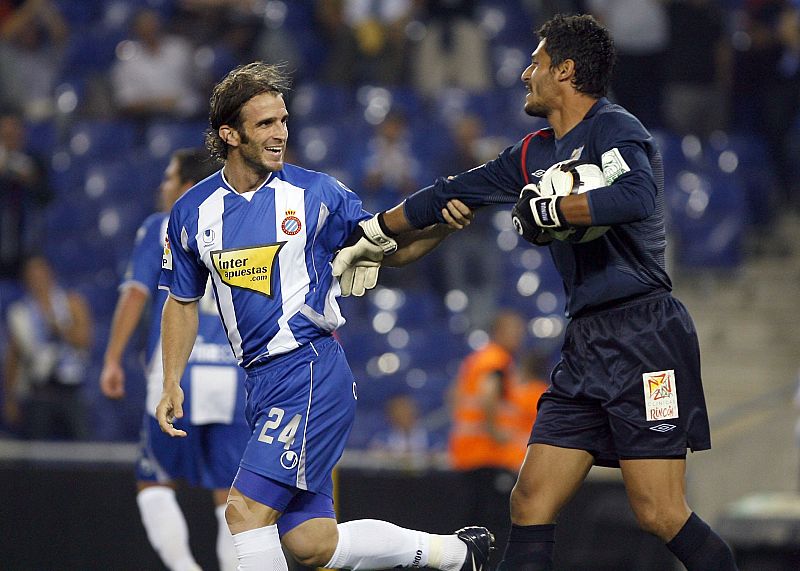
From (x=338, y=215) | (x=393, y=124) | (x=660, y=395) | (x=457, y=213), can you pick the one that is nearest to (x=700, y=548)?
(x=660, y=395)

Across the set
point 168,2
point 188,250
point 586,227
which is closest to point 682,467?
point 586,227

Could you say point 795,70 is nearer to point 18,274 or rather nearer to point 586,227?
point 18,274

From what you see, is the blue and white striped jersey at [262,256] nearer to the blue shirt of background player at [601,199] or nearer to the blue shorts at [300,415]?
the blue shorts at [300,415]

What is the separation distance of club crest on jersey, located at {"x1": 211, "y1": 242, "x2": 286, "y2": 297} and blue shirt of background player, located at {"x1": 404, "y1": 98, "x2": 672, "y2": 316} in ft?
1.79

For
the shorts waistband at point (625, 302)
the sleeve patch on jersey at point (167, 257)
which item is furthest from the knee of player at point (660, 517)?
the sleeve patch on jersey at point (167, 257)

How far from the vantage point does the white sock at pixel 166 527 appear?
641 cm

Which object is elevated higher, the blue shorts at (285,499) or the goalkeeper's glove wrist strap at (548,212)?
the goalkeeper's glove wrist strap at (548,212)

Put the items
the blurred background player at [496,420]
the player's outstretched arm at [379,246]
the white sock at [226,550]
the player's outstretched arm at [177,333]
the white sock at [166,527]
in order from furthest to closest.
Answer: the blurred background player at [496,420]
the white sock at [166,527]
the white sock at [226,550]
the player's outstretched arm at [177,333]
the player's outstretched arm at [379,246]

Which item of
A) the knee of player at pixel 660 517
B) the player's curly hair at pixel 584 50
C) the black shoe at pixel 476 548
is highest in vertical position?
the player's curly hair at pixel 584 50

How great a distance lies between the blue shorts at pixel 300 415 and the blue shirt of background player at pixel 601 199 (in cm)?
66

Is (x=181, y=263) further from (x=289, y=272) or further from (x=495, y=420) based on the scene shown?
(x=495, y=420)

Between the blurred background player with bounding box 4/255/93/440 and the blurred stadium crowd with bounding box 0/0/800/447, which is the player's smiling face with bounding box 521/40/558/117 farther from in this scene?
the blurred background player with bounding box 4/255/93/440

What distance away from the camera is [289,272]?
16.2ft

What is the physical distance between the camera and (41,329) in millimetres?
10570
